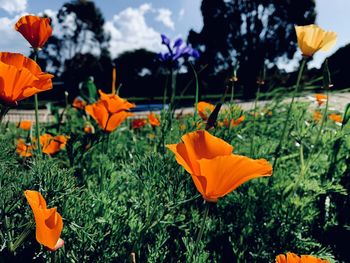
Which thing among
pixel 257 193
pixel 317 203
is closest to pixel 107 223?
pixel 257 193

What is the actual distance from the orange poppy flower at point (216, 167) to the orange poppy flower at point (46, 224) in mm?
192

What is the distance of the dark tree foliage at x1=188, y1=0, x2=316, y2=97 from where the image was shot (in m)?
21.5

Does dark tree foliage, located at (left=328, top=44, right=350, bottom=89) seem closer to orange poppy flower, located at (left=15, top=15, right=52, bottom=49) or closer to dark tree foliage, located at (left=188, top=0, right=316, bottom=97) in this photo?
orange poppy flower, located at (left=15, top=15, right=52, bottom=49)

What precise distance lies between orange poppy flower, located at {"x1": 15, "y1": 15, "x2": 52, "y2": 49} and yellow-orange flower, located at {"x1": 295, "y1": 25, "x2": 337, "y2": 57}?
2.44 feet

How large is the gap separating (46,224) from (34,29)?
0.50m

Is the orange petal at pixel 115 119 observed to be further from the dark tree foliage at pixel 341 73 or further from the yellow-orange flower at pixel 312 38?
the dark tree foliage at pixel 341 73

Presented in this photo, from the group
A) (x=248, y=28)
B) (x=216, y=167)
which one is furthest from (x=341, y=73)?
(x=248, y=28)

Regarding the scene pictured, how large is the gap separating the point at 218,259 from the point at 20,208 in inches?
19.8

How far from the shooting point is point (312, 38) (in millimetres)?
1289

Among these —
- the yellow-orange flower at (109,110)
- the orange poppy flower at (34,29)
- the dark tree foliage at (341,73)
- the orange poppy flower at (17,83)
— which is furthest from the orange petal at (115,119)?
the dark tree foliage at (341,73)

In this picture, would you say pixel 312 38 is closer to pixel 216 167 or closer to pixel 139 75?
pixel 216 167

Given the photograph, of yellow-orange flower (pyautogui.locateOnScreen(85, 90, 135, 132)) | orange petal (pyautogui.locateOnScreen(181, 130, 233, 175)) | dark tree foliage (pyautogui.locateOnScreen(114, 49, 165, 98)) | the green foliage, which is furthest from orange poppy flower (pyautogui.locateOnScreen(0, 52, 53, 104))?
dark tree foliage (pyautogui.locateOnScreen(114, 49, 165, 98))

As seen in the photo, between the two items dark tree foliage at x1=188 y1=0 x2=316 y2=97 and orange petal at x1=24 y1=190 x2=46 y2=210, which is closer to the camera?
orange petal at x1=24 y1=190 x2=46 y2=210

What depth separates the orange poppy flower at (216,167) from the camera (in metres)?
0.63
